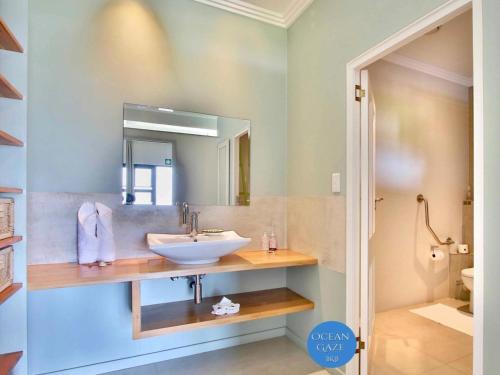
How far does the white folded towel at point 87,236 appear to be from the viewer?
1640 millimetres

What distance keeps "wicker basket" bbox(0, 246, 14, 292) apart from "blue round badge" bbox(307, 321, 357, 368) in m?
1.57

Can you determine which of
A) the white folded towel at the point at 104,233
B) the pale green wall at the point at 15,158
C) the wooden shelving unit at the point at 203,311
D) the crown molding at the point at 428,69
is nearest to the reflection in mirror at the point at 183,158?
the white folded towel at the point at 104,233

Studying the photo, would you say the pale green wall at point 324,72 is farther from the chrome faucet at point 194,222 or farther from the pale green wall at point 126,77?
the chrome faucet at point 194,222

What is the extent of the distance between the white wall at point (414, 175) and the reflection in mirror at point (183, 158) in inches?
54.8

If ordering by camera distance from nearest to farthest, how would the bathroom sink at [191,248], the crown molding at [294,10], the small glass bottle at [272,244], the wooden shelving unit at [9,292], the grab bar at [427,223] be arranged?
the wooden shelving unit at [9,292] < the bathroom sink at [191,248] < the crown molding at [294,10] < the small glass bottle at [272,244] < the grab bar at [427,223]

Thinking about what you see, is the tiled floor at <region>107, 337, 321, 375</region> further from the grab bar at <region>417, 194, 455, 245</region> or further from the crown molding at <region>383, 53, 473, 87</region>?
the crown molding at <region>383, 53, 473, 87</region>

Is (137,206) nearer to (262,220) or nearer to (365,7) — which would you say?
(262,220)

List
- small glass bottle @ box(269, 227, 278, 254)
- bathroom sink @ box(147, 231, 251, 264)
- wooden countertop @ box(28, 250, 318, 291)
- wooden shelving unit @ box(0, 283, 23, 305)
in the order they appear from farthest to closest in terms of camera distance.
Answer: small glass bottle @ box(269, 227, 278, 254) → bathroom sink @ box(147, 231, 251, 264) → wooden countertop @ box(28, 250, 318, 291) → wooden shelving unit @ box(0, 283, 23, 305)

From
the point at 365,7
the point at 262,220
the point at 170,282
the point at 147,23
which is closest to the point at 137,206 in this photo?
the point at 170,282

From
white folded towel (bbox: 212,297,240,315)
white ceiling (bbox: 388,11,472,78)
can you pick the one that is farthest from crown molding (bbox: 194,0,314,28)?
white folded towel (bbox: 212,297,240,315)

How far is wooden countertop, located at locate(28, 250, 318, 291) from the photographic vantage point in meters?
1.39

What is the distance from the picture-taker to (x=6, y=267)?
1.31 meters

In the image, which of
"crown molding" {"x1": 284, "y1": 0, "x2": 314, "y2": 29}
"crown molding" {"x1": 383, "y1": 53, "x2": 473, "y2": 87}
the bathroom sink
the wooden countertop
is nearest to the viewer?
the wooden countertop

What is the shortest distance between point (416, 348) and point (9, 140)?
9.31 ft
